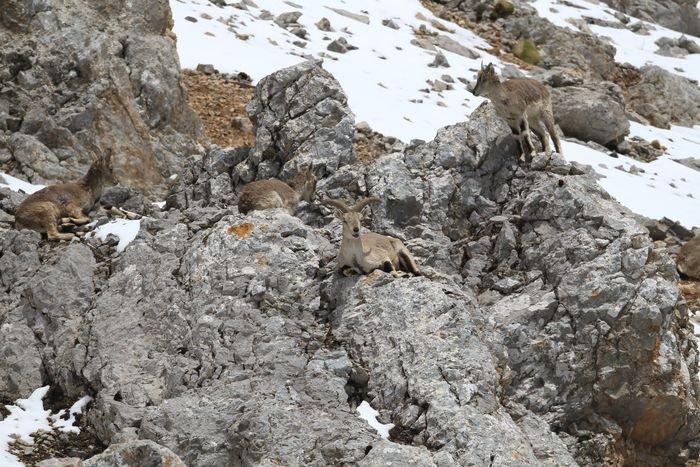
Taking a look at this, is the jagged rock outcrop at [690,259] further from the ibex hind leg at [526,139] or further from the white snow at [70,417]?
the white snow at [70,417]

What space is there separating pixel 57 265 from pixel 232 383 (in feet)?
14.1

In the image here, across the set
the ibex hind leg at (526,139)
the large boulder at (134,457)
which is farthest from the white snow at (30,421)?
the ibex hind leg at (526,139)

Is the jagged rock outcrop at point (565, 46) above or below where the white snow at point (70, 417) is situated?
below

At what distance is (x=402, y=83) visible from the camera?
3008 cm

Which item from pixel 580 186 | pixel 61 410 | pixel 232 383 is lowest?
pixel 61 410

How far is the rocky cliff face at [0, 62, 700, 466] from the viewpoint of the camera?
1250 centimetres

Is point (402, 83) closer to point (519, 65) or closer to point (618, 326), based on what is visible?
point (519, 65)

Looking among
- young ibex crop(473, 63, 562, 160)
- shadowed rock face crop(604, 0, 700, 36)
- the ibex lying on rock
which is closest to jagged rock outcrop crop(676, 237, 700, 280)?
young ibex crop(473, 63, 562, 160)

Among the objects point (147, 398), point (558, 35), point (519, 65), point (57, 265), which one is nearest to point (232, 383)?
point (147, 398)

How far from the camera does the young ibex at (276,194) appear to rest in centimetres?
1716

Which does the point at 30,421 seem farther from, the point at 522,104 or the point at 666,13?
the point at 666,13

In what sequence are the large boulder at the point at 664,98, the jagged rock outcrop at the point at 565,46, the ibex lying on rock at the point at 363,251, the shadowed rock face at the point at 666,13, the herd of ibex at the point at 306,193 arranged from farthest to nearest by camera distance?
1. the shadowed rock face at the point at 666,13
2. the jagged rock outcrop at the point at 565,46
3. the large boulder at the point at 664,98
4. the herd of ibex at the point at 306,193
5. the ibex lying on rock at the point at 363,251

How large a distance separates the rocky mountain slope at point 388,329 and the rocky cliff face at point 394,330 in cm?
3

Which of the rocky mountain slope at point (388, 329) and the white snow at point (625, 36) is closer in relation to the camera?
the rocky mountain slope at point (388, 329)
